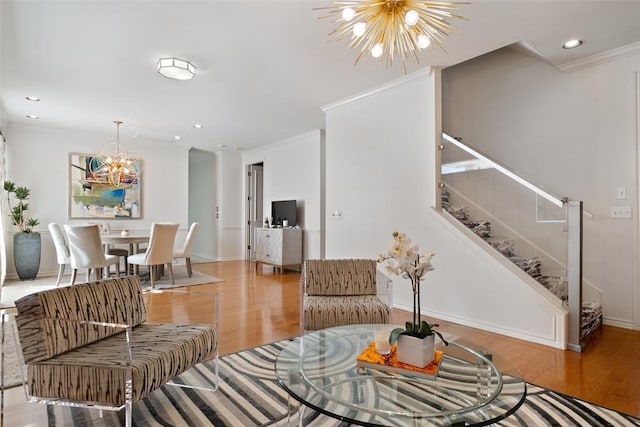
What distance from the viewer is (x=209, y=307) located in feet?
13.6

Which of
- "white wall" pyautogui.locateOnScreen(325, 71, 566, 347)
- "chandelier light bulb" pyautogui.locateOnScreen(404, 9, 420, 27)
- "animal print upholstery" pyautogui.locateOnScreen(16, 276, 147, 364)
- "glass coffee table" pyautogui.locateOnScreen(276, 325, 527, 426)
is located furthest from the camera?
"white wall" pyautogui.locateOnScreen(325, 71, 566, 347)

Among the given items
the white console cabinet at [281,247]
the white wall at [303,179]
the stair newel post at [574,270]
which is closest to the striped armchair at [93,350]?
the stair newel post at [574,270]

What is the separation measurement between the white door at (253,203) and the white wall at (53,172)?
1.94m

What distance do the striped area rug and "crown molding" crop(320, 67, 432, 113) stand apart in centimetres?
313

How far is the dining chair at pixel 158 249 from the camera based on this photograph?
5.18m

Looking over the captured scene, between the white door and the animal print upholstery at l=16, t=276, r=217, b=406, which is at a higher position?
the white door

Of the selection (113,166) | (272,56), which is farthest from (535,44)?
(113,166)

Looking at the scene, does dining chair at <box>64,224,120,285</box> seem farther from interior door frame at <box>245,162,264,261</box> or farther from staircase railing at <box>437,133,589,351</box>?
staircase railing at <box>437,133,589,351</box>

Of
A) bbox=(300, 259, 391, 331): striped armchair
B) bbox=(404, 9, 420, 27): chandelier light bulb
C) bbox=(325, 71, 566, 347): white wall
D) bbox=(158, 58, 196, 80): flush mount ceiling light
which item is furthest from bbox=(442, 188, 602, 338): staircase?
bbox=(158, 58, 196, 80): flush mount ceiling light

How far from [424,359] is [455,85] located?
4.29 metres

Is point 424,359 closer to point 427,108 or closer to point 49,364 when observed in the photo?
point 49,364

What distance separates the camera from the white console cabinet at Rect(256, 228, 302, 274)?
21.3 ft

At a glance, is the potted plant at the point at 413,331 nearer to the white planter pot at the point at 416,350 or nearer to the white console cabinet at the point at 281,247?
the white planter pot at the point at 416,350

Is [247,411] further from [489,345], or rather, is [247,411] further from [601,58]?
[601,58]
